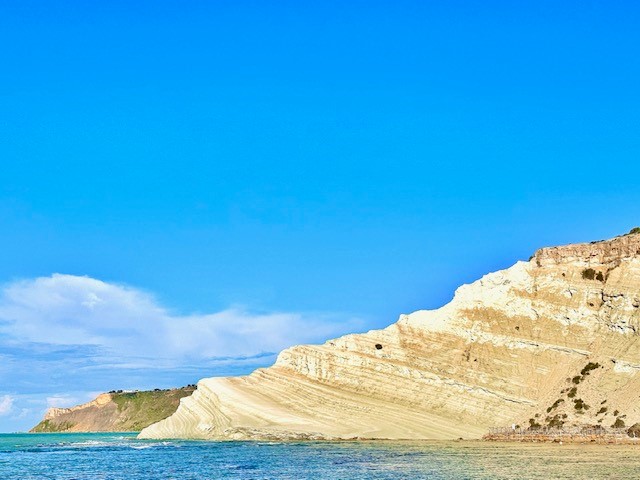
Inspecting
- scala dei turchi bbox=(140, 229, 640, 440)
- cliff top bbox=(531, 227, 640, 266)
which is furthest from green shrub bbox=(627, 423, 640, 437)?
cliff top bbox=(531, 227, 640, 266)

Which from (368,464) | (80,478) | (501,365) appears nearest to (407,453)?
(368,464)

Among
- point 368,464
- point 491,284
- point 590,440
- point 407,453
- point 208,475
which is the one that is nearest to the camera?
point 208,475

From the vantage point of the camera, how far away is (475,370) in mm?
93125

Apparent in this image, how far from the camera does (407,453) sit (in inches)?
2422

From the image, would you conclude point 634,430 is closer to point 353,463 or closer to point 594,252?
point 594,252

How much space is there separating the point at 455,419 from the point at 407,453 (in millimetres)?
28145

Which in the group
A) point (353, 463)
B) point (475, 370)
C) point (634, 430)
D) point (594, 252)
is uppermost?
point (594, 252)

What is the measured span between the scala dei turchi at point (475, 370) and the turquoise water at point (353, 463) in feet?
45.7

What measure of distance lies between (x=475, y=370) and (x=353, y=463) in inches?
1705

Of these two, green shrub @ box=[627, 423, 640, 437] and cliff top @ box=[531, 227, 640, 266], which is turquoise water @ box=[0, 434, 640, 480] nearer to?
green shrub @ box=[627, 423, 640, 437]

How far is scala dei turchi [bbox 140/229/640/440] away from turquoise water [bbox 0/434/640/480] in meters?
13.9

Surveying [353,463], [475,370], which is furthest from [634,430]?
[353,463]

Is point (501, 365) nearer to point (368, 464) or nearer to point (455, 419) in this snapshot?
point (455, 419)

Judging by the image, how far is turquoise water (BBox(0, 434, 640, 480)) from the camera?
147ft
